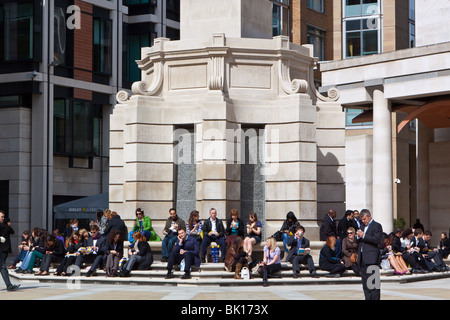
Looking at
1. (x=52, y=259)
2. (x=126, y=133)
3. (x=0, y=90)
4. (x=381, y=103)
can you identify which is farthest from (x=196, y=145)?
(x=0, y=90)

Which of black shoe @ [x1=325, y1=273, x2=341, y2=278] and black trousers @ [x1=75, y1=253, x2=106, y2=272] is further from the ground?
black trousers @ [x1=75, y1=253, x2=106, y2=272]

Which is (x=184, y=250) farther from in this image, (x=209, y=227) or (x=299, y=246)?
(x=299, y=246)

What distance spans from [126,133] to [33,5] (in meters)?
22.0

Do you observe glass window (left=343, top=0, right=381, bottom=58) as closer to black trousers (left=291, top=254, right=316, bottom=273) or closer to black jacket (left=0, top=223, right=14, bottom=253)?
black trousers (left=291, top=254, right=316, bottom=273)

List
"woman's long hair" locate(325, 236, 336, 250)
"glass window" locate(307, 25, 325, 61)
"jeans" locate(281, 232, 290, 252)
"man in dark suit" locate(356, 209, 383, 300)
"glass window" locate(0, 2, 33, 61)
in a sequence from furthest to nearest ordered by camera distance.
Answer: "glass window" locate(307, 25, 325, 61) < "glass window" locate(0, 2, 33, 61) < "jeans" locate(281, 232, 290, 252) < "woman's long hair" locate(325, 236, 336, 250) < "man in dark suit" locate(356, 209, 383, 300)

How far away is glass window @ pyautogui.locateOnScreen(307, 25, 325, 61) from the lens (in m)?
61.9

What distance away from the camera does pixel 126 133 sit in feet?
75.5

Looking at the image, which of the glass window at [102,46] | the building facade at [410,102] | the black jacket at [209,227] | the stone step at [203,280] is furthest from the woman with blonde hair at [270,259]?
the glass window at [102,46]

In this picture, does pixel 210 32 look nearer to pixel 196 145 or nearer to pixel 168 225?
pixel 196 145

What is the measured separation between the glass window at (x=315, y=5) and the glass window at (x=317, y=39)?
1.55 meters

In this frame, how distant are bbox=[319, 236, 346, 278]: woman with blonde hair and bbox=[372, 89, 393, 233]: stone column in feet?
55.3

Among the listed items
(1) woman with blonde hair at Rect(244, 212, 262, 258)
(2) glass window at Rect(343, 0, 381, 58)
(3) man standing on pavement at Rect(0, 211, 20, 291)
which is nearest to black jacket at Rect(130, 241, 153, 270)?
(1) woman with blonde hair at Rect(244, 212, 262, 258)

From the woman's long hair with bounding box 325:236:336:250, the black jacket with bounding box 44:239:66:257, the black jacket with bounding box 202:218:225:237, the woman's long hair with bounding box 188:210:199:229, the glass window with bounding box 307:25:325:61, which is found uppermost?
the glass window with bounding box 307:25:325:61

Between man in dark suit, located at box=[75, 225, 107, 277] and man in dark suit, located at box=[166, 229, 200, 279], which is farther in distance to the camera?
man in dark suit, located at box=[75, 225, 107, 277]
